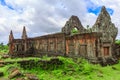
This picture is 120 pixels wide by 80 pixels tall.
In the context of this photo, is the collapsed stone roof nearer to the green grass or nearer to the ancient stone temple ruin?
the ancient stone temple ruin

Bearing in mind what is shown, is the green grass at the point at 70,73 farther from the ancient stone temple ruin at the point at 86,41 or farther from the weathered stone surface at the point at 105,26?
the weathered stone surface at the point at 105,26

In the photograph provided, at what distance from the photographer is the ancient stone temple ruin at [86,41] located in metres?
17.9

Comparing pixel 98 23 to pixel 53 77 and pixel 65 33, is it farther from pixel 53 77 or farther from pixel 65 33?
pixel 53 77

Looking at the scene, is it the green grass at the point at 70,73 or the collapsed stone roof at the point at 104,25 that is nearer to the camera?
the green grass at the point at 70,73

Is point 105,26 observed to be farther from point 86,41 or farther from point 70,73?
point 70,73

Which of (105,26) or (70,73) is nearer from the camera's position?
(70,73)

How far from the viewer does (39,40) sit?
97.6 ft

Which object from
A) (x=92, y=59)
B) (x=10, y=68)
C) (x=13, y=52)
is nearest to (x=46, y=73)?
(x=10, y=68)

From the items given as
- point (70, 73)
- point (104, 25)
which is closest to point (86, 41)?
point (104, 25)

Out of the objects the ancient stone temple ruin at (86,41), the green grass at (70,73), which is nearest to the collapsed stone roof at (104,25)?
the ancient stone temple ruin at (86,41)

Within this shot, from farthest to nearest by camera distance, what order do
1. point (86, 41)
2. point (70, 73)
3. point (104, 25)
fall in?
point (104, 25), point (86, 41), point (70, 73)

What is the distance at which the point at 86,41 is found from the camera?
60.6 ft

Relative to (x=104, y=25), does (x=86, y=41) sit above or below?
below

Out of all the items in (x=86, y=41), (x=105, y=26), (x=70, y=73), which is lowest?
(x=70, y=73)
